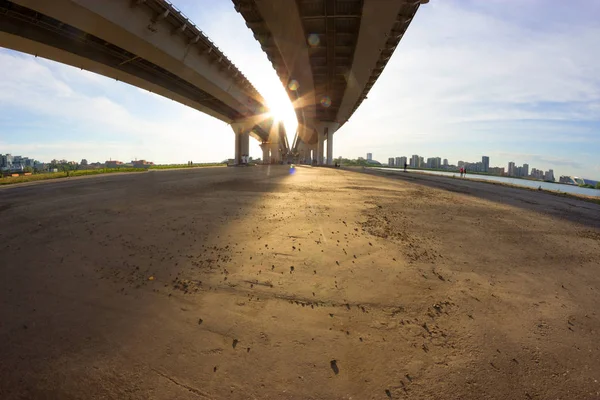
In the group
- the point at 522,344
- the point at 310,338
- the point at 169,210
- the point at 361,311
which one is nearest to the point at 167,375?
the point at 310,338

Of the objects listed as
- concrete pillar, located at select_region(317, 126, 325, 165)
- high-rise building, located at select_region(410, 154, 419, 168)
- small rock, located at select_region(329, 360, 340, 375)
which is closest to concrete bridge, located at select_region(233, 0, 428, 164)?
small rock, located at select_region(329, 360, 340, 375)

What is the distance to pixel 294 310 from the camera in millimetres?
3600

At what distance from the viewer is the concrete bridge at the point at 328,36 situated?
1752 centimetres

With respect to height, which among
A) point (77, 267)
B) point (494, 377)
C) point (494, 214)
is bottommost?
point (494, 377)

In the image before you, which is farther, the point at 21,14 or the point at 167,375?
the point at 21,14

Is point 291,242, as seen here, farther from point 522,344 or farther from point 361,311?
point 522,344

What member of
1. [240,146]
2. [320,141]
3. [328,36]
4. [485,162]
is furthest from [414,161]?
[328,36]

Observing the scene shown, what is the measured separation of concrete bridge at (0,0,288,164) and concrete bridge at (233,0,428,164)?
635 centimetres

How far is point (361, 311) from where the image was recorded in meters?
3.61

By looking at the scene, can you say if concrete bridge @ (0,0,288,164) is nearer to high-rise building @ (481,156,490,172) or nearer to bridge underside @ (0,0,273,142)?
bridge underside @ (0,0,273,142)

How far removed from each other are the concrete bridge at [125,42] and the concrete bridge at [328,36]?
250 inches

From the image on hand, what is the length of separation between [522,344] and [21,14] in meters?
26.4

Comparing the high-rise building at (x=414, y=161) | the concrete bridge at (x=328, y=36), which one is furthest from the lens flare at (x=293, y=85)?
the high-rise building at (x=414, y=161)

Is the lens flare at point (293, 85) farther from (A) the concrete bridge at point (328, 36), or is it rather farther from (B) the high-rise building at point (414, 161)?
(B) the high-rise building at point (414, 161)
